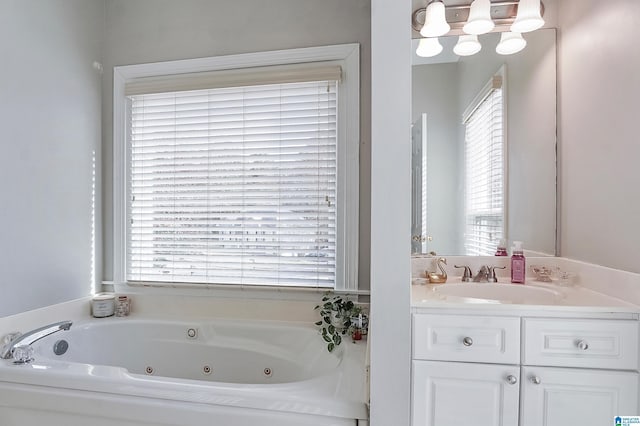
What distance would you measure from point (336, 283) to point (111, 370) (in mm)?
1167

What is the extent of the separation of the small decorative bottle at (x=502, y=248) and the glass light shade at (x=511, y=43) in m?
0.95

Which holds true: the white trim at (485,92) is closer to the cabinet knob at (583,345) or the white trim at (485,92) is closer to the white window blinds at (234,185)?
the white window blinds at (234,185)

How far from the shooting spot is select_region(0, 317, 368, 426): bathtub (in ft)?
4.01

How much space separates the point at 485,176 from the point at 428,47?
0.74 metres

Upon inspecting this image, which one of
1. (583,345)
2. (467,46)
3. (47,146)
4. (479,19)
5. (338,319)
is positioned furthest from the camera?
(47,146)

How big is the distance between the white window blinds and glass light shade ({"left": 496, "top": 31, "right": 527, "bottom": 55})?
91cm

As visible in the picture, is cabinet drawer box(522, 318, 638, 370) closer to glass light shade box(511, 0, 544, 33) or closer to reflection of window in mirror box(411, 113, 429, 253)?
reflection of window in mirror box(411, 113, 429, 253)

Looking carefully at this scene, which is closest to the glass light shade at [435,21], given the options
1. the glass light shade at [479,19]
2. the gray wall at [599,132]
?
the glass light shade at [479,19]

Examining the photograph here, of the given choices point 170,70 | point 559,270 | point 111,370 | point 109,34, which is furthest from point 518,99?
point 109,34

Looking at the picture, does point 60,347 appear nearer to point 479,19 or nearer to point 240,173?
point 240,173

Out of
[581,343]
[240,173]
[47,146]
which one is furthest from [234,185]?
[581,343]

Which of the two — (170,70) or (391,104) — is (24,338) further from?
(391,104)

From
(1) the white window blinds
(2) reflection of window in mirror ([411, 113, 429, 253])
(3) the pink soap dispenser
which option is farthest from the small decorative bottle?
(1) the white window blinds

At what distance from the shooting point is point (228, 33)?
213 cm
